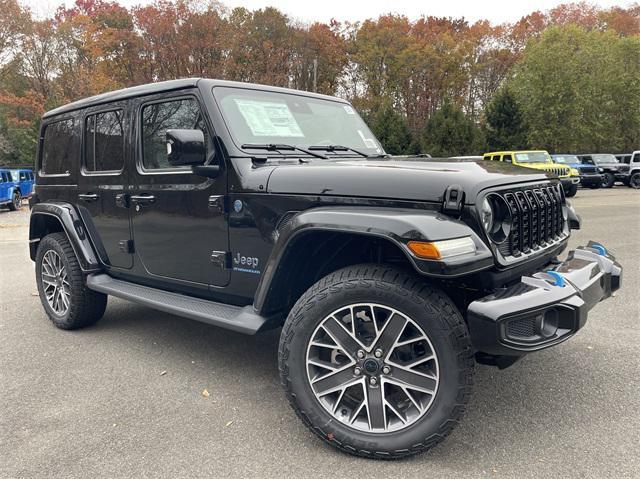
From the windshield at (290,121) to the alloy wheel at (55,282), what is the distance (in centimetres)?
232

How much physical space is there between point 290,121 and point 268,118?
188 mm

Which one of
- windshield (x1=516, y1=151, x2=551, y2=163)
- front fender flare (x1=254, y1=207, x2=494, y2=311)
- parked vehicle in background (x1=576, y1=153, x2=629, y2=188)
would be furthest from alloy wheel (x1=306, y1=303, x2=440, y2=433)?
parked vehicle in background (x1=576, y1=153, x2=629, y2=188)

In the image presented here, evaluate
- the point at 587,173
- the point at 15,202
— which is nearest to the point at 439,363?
the point at 15,202

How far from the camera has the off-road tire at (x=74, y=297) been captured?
431 centimetres

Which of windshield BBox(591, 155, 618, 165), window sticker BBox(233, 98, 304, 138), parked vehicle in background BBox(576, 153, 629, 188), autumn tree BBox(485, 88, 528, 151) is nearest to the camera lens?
window sticker BBox(233, 98, 304, 138)

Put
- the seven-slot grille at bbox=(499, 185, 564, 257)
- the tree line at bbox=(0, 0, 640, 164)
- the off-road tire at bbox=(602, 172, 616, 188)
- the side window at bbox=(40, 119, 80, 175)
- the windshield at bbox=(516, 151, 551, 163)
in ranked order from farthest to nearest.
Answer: the tree line at bbox=(0, 0, 640, 164), the off-road tire at bbox=(602, 172, 616, 188), the windshield at bbox=(516, 151, 551, 163), the side window at bbox=(40, 119, 80, 175), the seven-slot grille at bbox=(499, 185, 564, 257)

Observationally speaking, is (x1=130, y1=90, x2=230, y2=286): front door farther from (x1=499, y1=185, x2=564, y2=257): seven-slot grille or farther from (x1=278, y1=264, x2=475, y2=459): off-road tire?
(x1=499, y1=185, x2=564, y2=257): seven-slot grille

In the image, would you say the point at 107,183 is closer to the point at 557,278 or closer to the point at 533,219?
the point at 533,219

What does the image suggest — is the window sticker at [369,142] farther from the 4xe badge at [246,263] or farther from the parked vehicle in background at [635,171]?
the parked vehicle in background at [635,171]

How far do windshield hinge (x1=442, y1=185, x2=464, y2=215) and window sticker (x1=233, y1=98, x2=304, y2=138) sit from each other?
142cm

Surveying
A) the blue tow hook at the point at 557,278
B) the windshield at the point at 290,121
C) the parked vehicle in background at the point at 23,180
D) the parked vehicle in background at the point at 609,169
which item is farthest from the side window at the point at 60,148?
the parked vehicle in background at the point at 609,169

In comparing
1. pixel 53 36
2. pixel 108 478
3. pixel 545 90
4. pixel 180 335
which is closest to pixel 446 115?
pixel 545 90

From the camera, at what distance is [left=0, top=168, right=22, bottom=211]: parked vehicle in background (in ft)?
59.5

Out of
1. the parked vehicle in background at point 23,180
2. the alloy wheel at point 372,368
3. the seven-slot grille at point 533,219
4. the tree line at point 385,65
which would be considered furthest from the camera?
the tree line at point 385,65
